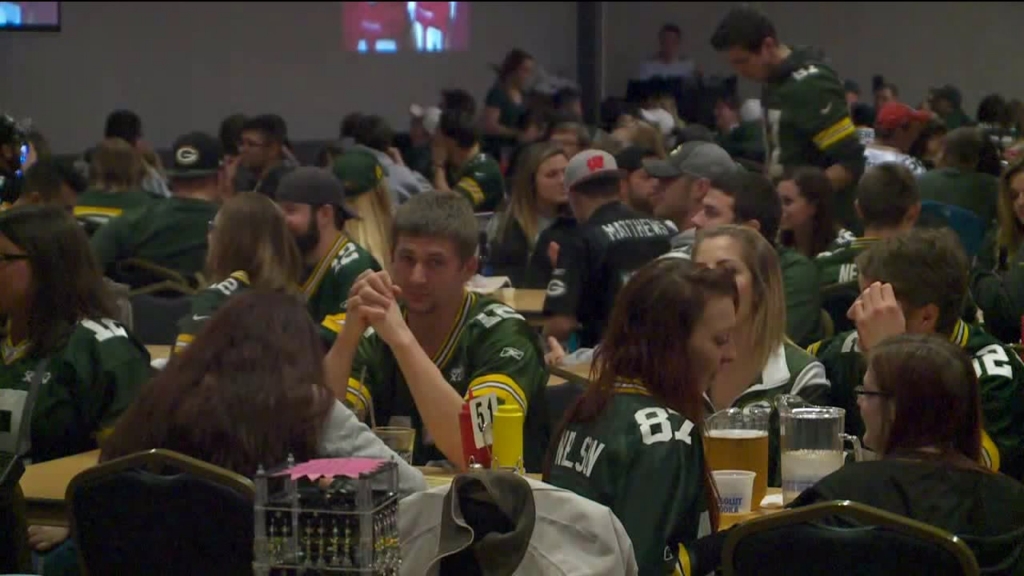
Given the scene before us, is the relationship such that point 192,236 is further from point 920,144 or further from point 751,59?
point 920,144

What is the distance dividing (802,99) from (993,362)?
12.0 feet

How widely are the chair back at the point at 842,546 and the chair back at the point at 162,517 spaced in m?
0.85

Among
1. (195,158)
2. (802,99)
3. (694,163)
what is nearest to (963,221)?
(802,99)

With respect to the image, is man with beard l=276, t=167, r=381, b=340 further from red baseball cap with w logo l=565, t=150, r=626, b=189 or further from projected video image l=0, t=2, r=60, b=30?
projected video image l=0, t=2, r=60, b=30

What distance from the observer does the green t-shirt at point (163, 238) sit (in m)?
7.45

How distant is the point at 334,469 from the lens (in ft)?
7.01

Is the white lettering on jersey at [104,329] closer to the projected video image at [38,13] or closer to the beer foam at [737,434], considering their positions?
the beer foam at [737,434]

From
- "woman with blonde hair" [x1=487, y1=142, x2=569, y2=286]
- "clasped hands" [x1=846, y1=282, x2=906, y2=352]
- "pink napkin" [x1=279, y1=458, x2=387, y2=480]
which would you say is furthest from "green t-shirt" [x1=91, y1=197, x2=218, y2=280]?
"pink napkin" [x1=279, y1=458, x2=387, y2=480]

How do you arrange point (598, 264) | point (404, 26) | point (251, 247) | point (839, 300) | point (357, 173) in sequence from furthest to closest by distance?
point (404, 26)
point (357, 173)
point (598, 264)
point (839, 300)
point (251, 247)

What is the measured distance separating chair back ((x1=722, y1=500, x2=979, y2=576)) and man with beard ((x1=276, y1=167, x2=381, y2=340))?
3045 millimetres

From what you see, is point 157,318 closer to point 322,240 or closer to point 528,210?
point 322,240

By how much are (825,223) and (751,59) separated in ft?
3.68

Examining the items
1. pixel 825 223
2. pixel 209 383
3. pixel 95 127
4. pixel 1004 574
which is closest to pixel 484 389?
pixel 209 383

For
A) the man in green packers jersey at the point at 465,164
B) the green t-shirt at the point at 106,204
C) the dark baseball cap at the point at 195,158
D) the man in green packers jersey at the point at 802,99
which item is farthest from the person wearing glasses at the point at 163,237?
the man in green packers jersey at the point at 802,99
